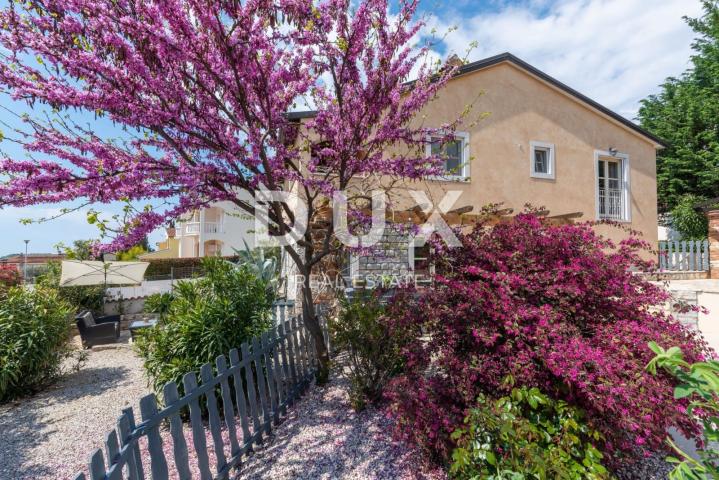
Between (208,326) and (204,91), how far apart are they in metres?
2.56

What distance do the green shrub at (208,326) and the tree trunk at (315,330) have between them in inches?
20.0

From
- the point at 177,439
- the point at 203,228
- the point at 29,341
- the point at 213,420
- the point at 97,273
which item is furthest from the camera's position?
the point at 203,228

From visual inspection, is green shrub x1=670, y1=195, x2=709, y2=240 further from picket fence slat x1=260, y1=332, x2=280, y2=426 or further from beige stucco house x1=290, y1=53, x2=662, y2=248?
picket fence slat x1=260, y1=332, x2=280, y2=426

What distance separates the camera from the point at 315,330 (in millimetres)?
4289

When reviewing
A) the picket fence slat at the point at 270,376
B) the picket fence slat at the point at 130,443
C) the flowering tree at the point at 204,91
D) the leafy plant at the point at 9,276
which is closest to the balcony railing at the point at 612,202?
the flowering tree at the point at 204,91

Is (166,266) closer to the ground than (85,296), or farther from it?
farther from it

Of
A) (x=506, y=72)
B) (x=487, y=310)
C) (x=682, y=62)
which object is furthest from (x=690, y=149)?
(x=487, y=310)

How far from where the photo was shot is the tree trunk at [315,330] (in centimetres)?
426

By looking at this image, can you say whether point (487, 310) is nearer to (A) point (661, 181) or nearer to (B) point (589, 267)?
(B) point (589, 267)

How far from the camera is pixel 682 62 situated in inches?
749

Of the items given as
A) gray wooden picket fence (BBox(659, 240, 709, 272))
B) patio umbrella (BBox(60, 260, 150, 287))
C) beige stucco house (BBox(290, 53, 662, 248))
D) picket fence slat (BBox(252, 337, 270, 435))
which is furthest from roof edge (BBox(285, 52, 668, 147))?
patio umbrella (BBox(60, 260, 150, 287))

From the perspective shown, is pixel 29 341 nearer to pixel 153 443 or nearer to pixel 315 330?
pixel 315 330

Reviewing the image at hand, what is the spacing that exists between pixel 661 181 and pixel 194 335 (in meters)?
22.4

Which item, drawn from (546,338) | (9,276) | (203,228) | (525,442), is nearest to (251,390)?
(525,442)
